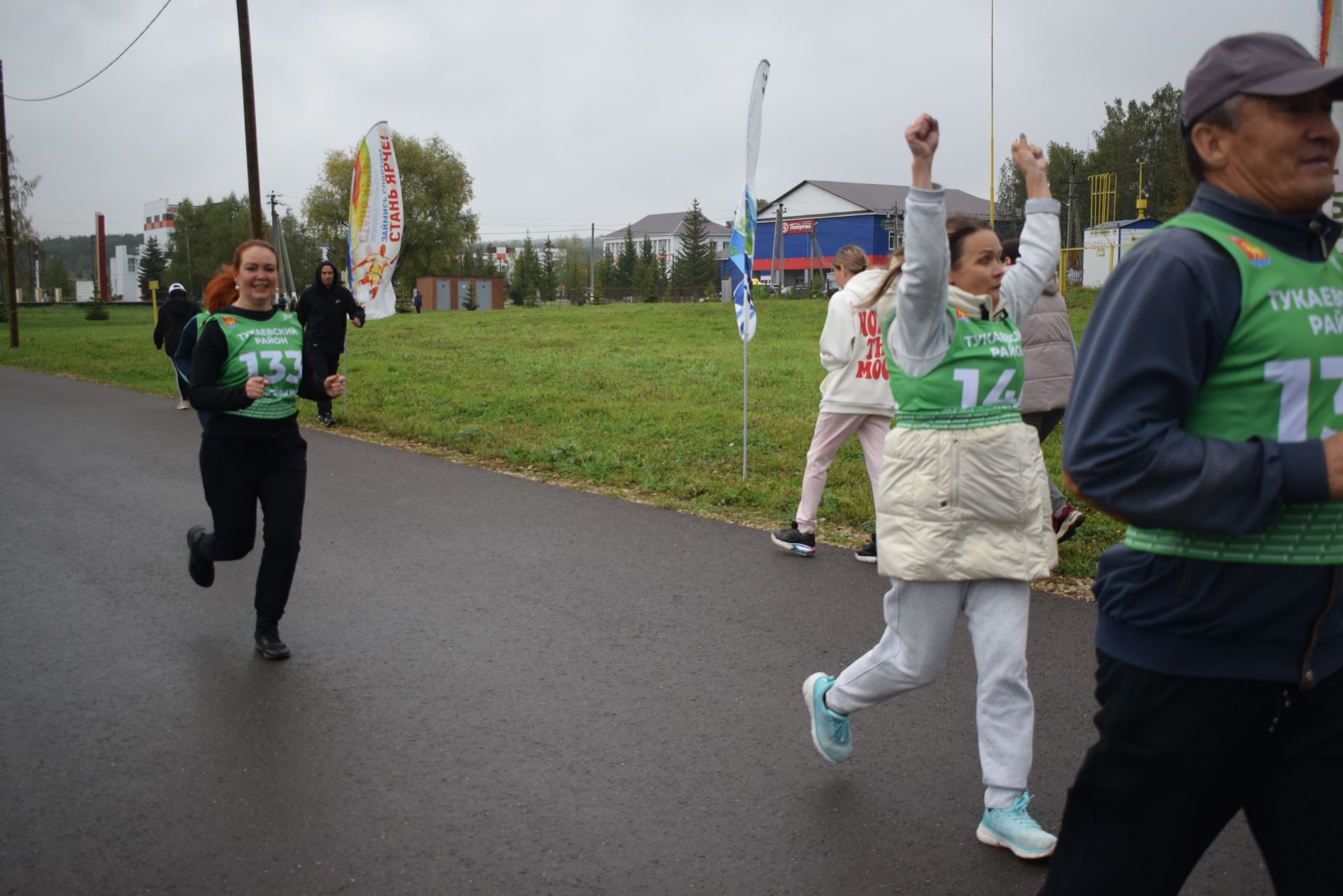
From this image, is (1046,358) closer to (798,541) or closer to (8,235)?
(798,541)

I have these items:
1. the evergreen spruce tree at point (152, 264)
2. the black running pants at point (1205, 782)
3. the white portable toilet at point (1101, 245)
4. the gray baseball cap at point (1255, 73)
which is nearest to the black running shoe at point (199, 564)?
the black running pants at point (1205, 782)

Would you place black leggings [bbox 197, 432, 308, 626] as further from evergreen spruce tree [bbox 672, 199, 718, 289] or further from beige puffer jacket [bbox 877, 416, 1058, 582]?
evergreen spruce tree [bbox 672, 199, 718, 289]

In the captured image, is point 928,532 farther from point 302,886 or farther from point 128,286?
point 128,286

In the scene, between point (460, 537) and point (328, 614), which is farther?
point (460, 537)

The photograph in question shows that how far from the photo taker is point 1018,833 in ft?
10.8

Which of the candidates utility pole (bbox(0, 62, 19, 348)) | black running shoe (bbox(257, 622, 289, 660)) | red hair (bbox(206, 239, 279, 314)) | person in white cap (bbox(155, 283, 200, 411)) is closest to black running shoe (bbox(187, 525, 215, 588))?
black running shoe (bbox(257, 622, 289, 660))

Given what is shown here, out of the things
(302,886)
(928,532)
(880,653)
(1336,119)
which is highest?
(1336,119)

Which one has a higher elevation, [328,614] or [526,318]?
[526,318]

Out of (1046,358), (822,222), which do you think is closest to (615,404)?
(1046,358)

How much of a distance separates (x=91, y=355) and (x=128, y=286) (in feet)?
540

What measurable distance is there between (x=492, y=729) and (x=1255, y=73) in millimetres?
3434

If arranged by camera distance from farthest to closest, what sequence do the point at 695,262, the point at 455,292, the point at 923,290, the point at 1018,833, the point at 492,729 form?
the point at 695,262, the point at 455,292, the point at 492,729, the point at 1018,833, the point at 923,290

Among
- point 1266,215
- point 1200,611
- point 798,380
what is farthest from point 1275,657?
point 798,380

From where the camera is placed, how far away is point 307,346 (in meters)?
5.74
